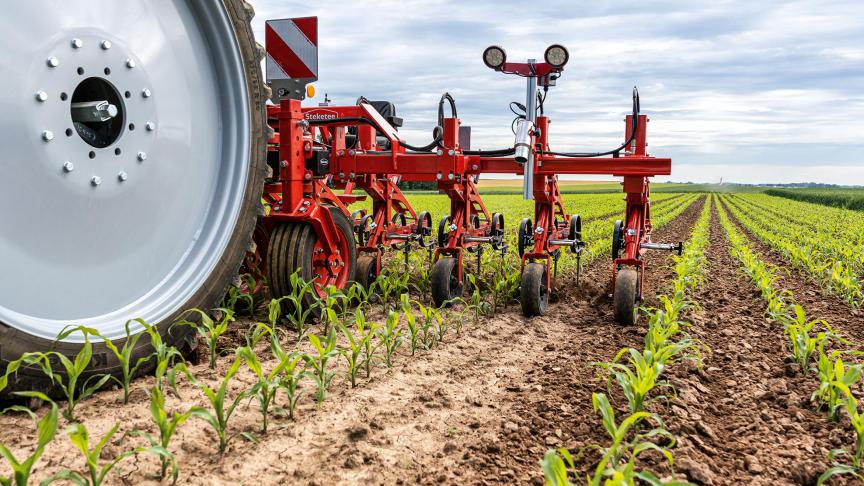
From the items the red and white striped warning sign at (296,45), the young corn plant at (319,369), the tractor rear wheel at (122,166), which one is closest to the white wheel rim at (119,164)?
the tractor rear wheel at (122,166)

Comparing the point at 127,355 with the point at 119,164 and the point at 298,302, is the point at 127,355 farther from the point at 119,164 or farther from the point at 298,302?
the point at 298,302

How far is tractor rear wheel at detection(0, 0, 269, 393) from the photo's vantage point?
2320mm

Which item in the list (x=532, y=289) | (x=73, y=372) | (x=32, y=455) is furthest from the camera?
(x=532, y=289)

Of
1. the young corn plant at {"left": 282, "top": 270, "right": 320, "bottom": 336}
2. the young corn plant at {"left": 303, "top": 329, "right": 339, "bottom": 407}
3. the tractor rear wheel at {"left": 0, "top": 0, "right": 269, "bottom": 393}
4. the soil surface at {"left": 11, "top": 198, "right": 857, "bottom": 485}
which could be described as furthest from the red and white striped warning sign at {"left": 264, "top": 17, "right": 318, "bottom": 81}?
the young corn plant at {"left": 303, "top": 329, "right": 339, "bottom": 407}

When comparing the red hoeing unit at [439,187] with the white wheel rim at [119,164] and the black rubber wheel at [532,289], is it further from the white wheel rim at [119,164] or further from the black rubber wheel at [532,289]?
the white wheel rim at [119,164]

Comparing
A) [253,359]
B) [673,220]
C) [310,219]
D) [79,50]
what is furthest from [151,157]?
[673,220]

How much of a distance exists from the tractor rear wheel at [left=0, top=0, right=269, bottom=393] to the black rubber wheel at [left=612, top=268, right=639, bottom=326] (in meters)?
3.00

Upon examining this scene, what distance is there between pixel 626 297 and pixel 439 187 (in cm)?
190

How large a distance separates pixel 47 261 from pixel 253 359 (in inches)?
34.5

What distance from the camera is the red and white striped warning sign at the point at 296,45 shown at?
461 cm

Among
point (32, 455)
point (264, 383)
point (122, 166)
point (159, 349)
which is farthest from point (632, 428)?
point (122, 166)

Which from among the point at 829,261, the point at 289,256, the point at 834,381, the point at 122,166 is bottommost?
the point at 829,261

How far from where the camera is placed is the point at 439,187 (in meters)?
5.82

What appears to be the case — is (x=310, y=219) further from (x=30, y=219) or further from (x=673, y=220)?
(x=673, y=220)
